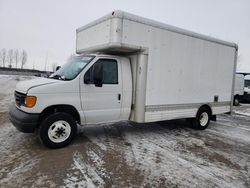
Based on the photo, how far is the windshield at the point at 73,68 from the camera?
5.10m

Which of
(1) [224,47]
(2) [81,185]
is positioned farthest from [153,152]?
(1) [224,47]

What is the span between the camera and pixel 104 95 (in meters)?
5.38

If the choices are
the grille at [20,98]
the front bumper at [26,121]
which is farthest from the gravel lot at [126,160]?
the grille at [20,98]

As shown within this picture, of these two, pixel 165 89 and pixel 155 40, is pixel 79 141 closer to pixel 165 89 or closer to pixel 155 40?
pixel 165 89

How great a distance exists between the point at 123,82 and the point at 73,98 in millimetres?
1432

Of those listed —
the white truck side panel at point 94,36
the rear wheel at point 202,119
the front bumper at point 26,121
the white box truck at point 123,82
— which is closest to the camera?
the front bumper at point 26,121

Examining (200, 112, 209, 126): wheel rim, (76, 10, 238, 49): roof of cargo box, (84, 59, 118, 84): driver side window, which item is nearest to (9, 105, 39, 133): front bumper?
(84, 59, 118, 84): driver side window

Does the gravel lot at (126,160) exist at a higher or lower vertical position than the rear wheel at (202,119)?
lower

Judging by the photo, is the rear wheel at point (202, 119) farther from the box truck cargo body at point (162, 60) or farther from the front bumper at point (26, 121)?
the front bumper at point (26, 121)

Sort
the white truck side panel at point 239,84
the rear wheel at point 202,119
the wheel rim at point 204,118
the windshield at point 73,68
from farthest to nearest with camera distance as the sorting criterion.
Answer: the white truck side panel at point 239,84 → the wheel rim at point 204,118 → the rear wheel at point 202,119 → the windshield at point 73,68

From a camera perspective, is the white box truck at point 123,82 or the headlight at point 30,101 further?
the white box truck at point 123,82

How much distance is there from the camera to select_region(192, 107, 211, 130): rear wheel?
24.0 ft

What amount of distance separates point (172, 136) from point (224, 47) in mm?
3966

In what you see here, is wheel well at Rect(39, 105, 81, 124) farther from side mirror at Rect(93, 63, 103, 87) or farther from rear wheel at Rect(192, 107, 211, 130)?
rear wheel at Rect(192, 107, 211, 130)
